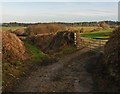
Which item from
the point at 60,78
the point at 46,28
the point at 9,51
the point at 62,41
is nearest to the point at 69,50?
the point at 62,41

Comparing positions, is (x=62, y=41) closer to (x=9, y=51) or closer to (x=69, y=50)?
(x=69, y=50)

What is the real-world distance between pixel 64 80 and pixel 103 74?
2.37 metres

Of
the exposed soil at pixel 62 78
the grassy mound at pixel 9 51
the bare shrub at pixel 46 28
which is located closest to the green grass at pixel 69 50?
the exposed soil at pixel 62 78

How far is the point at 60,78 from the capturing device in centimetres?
1903

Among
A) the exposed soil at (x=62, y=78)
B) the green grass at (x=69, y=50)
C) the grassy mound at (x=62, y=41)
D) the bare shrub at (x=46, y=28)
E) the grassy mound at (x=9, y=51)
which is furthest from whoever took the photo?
the bare shrub at (x=46, y=28)

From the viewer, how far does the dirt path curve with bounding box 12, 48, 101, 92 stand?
16484 millimetres

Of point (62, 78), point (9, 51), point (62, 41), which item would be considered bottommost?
point (62, 78)

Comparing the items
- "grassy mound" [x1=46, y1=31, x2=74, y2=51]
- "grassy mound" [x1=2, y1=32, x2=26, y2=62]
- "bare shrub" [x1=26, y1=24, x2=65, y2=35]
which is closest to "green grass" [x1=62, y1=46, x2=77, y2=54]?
"grassy mound" [x1=46, y1=31, x2=74, y2=51]

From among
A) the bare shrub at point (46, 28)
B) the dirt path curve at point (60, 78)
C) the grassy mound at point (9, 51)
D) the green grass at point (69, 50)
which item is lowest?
the bare shrub at point (46, 28)

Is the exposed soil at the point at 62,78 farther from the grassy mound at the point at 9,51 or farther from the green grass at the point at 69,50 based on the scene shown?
the green grass at the point at 69,50

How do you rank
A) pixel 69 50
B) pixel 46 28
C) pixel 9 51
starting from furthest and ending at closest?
pixel 46 28, pixel 69 50, pixel 9 51

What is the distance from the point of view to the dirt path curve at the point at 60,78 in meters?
16.5

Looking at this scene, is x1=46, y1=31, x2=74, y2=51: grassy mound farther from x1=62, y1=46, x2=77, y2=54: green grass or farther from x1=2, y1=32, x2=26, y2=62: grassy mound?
x1=2, y1=32, x2=26, y2=62: grassy mound

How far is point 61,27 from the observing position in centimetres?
6562
